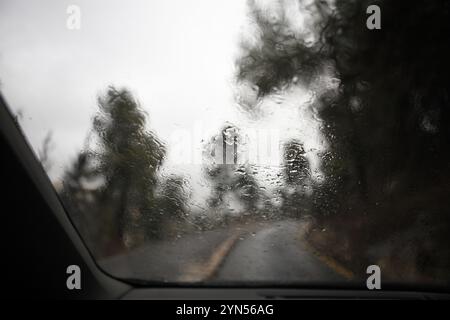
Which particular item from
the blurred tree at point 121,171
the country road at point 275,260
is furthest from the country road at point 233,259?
the blurred tree at point 121,171

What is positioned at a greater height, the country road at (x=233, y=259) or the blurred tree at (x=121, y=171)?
the blurred tree at (x=121, y=171)

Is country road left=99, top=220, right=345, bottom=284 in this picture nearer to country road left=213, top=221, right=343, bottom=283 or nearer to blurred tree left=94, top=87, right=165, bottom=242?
country road left=213, top=221, right=343, bottom=283

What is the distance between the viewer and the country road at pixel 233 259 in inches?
149

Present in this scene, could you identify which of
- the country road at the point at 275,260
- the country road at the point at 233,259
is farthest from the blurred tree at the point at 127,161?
the country road at the point at 275,260

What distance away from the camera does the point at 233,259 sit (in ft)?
13.1

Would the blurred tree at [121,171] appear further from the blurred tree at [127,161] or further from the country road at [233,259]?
the country road at [233,259]

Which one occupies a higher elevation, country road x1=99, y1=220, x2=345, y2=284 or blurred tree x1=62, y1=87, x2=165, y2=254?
blurred tree x1=62, y1=87, x2=165, y2=254

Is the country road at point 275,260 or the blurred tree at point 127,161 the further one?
the blurred tree at point 127,161

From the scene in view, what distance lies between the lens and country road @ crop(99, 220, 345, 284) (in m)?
3.79

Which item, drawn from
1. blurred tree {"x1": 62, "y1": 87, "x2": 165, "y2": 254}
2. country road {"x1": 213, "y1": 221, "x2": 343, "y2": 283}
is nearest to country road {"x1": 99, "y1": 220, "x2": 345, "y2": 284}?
country road {"x1": 213, "y1": 221, "x2": 343, "y2": 283}

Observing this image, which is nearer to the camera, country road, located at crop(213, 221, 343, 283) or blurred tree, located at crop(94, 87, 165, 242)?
country road, located at crop(213, 221, 343, 283)

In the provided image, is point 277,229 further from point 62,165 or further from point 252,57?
point 62,165

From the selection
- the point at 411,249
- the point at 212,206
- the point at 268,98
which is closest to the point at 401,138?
the point at 411,249
